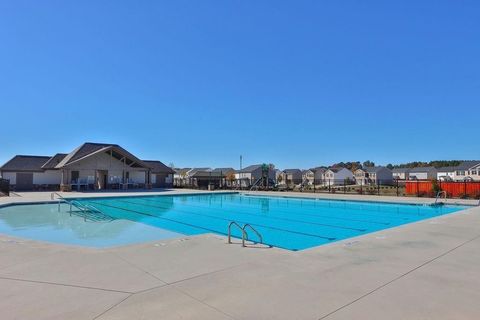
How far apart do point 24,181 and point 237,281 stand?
105 ft

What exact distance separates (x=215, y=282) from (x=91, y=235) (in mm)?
7340

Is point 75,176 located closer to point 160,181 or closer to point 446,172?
point 160,181

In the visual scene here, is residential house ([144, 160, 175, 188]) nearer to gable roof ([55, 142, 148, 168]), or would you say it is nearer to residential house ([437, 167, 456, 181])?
gable roof ([55, 142, 148, 168])

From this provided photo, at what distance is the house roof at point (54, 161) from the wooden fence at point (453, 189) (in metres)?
30.4

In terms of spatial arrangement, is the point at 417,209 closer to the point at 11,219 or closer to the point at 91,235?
the point at 91,235

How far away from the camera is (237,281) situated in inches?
185

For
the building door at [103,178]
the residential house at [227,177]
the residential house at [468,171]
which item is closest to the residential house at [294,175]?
the residential house at [227,177]

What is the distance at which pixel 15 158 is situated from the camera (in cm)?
3086

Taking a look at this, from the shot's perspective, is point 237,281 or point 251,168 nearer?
point 237,281

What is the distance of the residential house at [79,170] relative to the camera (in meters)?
29.6

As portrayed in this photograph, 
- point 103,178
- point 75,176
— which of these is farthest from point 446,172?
point 75,176

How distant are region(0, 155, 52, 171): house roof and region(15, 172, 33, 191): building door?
56 cm

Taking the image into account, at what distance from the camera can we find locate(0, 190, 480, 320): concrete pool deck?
3.68m

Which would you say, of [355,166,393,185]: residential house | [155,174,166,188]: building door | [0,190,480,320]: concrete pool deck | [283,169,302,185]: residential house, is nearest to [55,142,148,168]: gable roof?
[155,174,166,188]: building door
